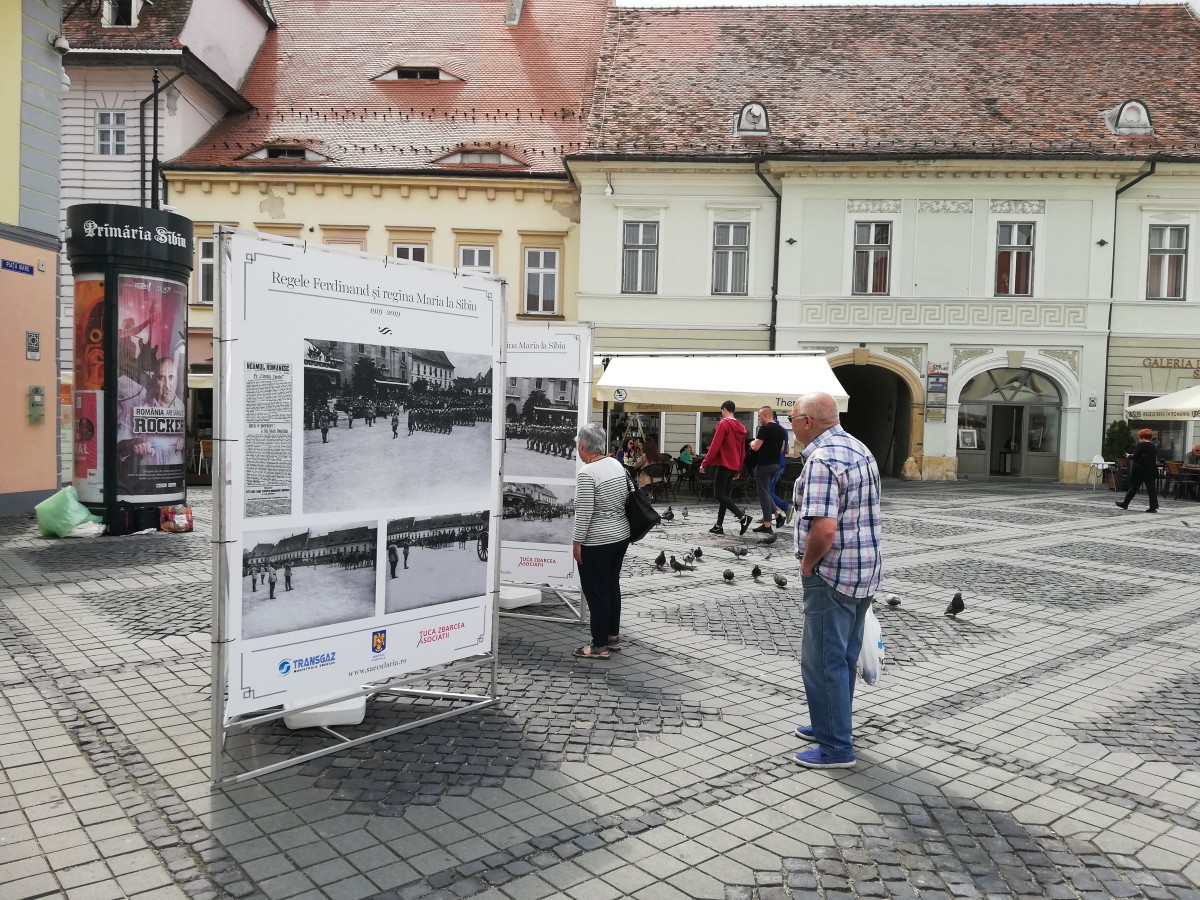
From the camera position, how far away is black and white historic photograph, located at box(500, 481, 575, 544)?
25.6ft

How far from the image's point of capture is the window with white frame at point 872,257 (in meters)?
24.1

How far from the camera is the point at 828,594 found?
4.61 metres

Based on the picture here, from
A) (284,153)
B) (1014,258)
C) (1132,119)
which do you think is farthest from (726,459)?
(284,153)

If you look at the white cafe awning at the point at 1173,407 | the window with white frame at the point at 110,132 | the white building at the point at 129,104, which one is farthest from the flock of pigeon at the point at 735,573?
the window with white frame at the point at 110,132

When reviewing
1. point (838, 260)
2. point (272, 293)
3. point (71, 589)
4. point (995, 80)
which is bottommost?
point (71, 589)

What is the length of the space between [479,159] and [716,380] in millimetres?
13163

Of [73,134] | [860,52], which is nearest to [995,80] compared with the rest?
[860,52]

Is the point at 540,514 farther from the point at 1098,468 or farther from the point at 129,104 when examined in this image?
the point at 129,104

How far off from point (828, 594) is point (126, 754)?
3541 millimetres

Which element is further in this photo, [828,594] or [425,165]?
[425,165]

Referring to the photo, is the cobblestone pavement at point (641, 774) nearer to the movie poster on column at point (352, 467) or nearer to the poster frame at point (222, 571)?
the poster frame at point (222, 571)

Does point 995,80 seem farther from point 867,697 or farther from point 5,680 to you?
point 5,680

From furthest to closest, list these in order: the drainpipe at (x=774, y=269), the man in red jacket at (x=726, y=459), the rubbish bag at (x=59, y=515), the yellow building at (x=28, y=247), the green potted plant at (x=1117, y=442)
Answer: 1. the drainpipe at (x=774, y=269)
2. the green potted plant at (x=1117, y=442)
3. the yellow building at (x=28, y=247)
4. the man in red jacket at (x=726, y=459)
5. the rubbish bag at (x=59, y=515)

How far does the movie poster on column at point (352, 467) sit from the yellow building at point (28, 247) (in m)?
11.6
